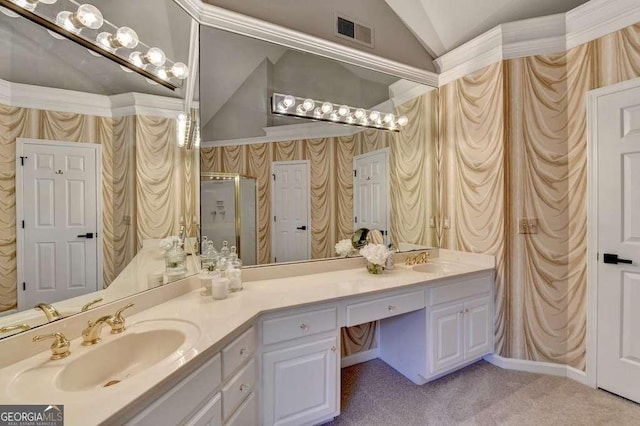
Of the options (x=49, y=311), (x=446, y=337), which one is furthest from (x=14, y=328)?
(x=446, y=337)

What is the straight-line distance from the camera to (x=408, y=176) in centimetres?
275

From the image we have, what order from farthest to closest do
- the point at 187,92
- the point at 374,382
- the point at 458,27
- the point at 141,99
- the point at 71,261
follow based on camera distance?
the point at 458,27 → the point at 374,382 → the point at 187,92 → the point at 141,99 → the point at 71,261

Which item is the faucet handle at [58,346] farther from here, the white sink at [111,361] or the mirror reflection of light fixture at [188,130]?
the mirror reflection of light fixture at [188,130]

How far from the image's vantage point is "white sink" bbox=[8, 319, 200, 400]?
0.89 metres

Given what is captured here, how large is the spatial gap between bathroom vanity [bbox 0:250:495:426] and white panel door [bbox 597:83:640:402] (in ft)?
2.34

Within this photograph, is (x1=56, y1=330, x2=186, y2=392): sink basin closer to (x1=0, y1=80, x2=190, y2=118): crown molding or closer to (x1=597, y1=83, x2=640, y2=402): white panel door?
(x1=0, y1=80, x2=190, y2=118): crown molding

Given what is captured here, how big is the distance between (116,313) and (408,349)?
199 cm

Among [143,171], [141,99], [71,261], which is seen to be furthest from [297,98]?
[71,261]

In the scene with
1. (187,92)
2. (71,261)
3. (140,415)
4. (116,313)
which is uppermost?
(187,92)

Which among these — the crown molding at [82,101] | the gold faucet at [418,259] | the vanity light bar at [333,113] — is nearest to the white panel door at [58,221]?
the crown molding at [82,101]

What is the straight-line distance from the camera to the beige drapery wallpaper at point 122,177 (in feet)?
3.30

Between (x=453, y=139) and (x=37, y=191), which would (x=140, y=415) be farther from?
(x=453, y=139)

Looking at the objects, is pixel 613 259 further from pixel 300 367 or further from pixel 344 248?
pixel 300 367

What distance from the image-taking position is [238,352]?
51.4 inches
